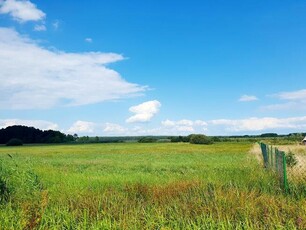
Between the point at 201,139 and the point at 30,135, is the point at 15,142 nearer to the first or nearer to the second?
the point at 30,135

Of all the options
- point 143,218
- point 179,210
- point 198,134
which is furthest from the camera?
point 198,134

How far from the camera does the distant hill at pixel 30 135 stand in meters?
94.1

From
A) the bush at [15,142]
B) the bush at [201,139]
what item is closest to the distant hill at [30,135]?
the bush at [15,142]

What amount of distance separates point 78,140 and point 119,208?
89934 millimetres

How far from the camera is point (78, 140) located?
319ft

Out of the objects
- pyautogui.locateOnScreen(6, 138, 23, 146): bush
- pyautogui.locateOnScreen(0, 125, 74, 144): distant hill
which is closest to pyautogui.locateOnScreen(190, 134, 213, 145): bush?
pyautogui.locateOnScreen(0, 125, 74, 144): distant hill

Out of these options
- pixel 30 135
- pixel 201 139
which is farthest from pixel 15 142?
pixel 201 139

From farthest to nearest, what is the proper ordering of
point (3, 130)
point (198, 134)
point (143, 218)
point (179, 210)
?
1. point (3, 130)
2. point (198, 134)
3. point (179, 210)
4. point (143, 218)

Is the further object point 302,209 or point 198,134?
point 198,134

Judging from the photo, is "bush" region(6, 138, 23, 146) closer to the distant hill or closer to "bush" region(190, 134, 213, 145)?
the distant hill

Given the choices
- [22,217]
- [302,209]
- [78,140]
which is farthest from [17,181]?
[78,140]

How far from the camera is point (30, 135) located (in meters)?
96.1

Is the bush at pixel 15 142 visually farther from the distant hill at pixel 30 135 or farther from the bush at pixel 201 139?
the bush at pixel 201 139

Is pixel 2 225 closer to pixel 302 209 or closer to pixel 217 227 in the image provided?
pixel 217 227
